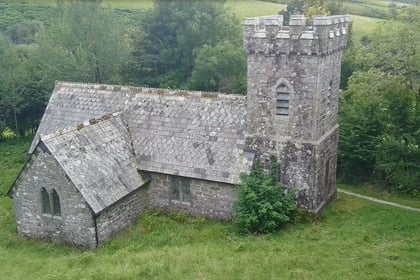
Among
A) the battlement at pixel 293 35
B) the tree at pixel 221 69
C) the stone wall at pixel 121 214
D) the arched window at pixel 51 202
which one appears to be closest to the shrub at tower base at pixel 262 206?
the stone wall at pixel 121 214

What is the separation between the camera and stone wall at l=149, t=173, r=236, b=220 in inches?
997

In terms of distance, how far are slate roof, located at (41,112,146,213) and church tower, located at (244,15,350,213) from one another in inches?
272

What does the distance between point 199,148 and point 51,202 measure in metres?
8.08

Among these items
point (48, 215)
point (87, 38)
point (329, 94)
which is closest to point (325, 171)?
point (329, 94)

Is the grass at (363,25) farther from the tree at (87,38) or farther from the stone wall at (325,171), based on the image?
the stone wall at (325,171)

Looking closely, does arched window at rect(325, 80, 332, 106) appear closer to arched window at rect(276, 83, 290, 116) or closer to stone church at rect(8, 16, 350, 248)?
stone church at rect(8, 16, 350, 248)

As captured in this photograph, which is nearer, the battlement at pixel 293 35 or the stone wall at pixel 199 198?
the battlement at pixel 293 35

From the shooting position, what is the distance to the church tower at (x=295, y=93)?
22.9 metres

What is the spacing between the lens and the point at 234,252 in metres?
21.5

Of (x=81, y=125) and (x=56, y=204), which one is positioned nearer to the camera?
(x=56, y=204)

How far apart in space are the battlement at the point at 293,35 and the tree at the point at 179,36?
92.0 feet

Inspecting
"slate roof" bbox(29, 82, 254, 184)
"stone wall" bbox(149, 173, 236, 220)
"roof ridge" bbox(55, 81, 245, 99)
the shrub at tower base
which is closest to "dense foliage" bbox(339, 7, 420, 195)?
the shrub at tower base

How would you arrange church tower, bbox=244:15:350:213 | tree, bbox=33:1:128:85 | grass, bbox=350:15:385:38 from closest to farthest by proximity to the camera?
church tower, bbox=244:15:350:213 → tree, bbox=33:1:128:85 → grass, bbox=350:15:385:38

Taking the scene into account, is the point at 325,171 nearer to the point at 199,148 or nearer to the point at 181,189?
the point at 199,148
